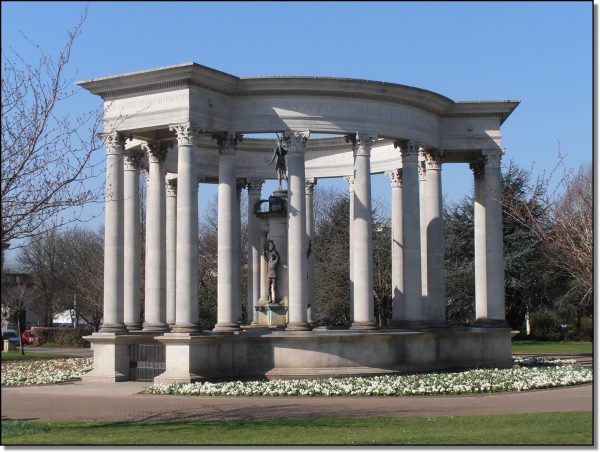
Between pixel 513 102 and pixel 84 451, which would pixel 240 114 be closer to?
pixel 513 102

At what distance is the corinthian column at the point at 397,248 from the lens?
51094mm

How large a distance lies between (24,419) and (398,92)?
82.2ft

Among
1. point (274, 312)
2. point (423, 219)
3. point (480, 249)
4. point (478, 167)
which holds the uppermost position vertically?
point (478, 167)

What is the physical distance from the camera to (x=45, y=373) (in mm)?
47844

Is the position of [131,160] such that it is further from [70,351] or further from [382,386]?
[70,351]

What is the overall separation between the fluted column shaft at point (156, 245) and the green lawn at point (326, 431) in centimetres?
1977

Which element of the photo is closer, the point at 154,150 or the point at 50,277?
the point at 154,150

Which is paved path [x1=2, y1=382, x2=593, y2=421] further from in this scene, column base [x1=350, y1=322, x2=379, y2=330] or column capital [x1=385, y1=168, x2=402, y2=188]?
column capital [x1=385, y1=168, x2=402, y2=188]

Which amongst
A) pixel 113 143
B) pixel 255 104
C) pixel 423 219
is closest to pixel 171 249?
pixel 113 143

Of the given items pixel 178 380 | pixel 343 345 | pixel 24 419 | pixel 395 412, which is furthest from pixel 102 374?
pixel 395 412

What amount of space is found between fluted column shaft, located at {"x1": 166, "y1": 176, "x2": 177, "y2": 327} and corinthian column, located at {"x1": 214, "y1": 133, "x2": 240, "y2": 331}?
481 centimetres

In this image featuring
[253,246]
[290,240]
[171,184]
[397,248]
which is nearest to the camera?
[290,240]

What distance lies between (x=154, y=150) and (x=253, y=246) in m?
10.7

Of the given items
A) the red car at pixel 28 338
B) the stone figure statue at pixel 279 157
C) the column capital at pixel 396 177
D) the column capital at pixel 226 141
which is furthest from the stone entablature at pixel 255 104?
the red car at pixel 28 338
